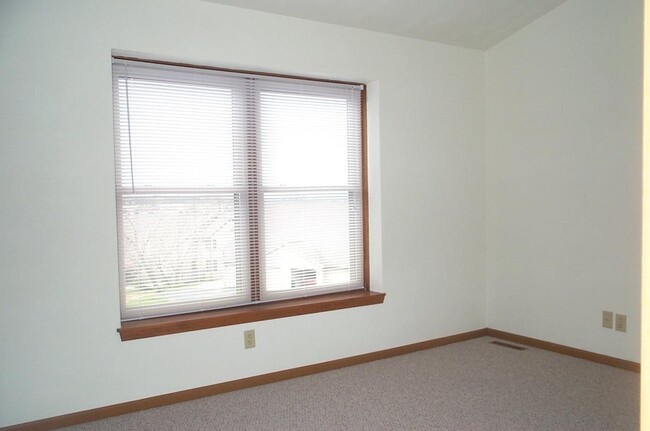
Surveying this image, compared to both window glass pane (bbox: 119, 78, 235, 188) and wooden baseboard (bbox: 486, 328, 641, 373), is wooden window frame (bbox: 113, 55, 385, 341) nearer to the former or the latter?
window glass pane (bbox: 119, 78, 235, 188)

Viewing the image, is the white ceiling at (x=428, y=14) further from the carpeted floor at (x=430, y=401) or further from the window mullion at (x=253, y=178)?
the carpeted floor at (x=430, y=401)

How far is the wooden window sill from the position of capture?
8.79ft

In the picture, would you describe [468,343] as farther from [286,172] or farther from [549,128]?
[286,172]

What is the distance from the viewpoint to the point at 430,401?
2725 millimetres

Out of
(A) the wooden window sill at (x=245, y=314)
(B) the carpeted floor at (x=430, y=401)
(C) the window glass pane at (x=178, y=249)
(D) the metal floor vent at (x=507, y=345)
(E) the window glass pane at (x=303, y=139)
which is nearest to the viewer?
(B) the carpeted floor at (x=430, y=401)

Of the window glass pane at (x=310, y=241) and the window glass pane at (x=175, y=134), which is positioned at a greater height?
the window glass pane at (x=175, y=134)

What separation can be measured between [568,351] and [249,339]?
248 centimetres

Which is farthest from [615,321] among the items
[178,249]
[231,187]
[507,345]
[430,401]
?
[178,249]

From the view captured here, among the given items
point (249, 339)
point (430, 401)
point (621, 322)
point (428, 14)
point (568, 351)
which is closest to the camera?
point (430, 401)

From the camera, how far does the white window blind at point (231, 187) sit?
280 cm

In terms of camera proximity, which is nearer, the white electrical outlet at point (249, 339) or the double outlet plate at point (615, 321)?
the white electrical outlet at point (249, 339)


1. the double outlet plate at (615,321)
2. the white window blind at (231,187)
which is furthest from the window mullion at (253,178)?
the double outlet plate at (615,321)

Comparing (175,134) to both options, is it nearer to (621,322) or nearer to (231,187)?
(231,187)

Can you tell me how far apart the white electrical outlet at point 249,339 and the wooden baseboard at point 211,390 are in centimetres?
22
